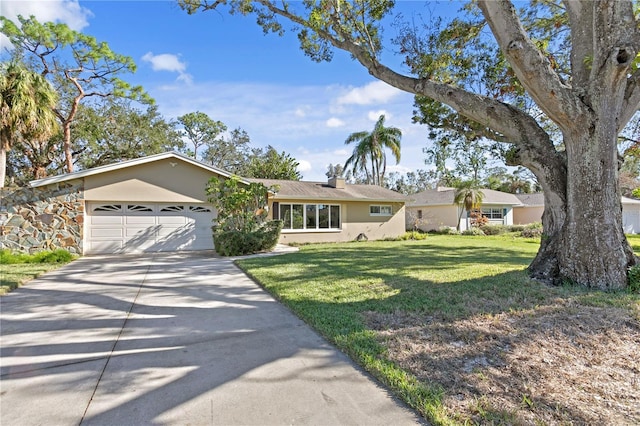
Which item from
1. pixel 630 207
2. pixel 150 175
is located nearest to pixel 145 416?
pixel 150 175

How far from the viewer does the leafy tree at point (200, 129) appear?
2934cm

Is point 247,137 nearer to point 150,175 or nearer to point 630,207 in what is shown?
point 150,175

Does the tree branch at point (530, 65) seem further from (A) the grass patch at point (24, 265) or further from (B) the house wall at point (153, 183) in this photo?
(B) the house wall at point (153, 183)

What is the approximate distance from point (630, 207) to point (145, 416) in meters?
36.1

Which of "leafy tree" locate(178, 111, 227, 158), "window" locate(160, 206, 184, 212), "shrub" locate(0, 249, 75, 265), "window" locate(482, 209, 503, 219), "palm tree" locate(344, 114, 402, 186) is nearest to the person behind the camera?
"shrub" locate(0, 249, 75, 265)

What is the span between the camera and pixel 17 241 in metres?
11.1

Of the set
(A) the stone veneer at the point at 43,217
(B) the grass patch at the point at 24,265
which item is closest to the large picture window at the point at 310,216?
(A) the stone veneer at the point at 43,217

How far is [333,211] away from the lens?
58.2 ft

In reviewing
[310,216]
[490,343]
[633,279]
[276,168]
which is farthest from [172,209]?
[276,168]

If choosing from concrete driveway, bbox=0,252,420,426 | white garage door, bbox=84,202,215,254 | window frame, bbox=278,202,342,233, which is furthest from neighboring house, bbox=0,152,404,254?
concrete driveway, bbox=0,252,420,426

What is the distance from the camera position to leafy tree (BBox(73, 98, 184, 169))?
800 inches

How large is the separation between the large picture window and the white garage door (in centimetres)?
400

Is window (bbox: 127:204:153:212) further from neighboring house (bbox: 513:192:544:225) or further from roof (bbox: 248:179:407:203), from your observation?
neighboring house (bbox: 513:192:544:225)

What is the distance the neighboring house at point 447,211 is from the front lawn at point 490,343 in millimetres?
20033
